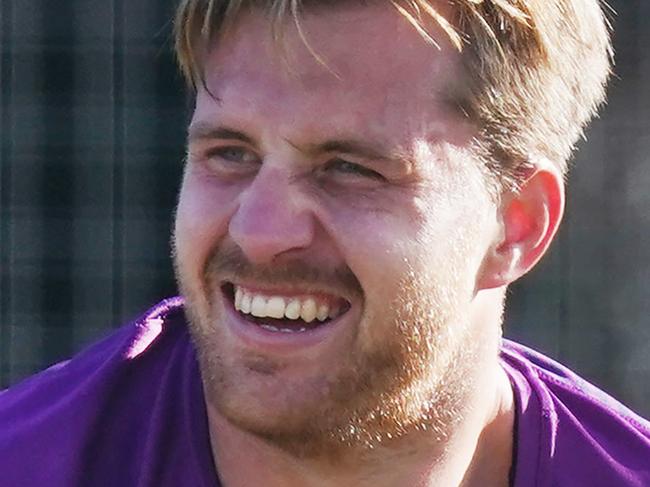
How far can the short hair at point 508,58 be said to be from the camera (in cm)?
262

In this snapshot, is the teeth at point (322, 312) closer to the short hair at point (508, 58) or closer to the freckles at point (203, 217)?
the freckles at point (203, 217)

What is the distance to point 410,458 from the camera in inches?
108

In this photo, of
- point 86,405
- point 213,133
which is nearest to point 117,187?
point 86,405

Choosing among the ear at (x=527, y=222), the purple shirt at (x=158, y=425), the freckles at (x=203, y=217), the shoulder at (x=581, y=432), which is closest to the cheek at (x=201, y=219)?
the freckles at (x=203, y=217)

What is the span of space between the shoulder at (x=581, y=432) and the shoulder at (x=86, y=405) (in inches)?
20.1

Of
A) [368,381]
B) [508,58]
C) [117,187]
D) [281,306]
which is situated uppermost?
[508,58]

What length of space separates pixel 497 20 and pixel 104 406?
74 centimetres

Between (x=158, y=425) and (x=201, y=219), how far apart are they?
326 mm

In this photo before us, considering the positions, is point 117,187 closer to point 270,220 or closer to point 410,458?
point 410,458

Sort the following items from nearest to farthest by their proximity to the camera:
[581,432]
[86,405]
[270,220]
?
[270,220]
[86,405]
[581,432]

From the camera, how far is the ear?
2.76m

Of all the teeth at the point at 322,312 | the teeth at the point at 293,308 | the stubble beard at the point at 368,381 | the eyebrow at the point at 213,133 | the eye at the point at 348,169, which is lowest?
the stubble beard at the point at 368,381

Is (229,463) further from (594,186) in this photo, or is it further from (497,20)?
(594,186)

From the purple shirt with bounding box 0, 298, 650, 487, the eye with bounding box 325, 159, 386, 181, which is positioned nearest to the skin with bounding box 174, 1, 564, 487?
the eye with bounding box 325, 159, 386, 181
